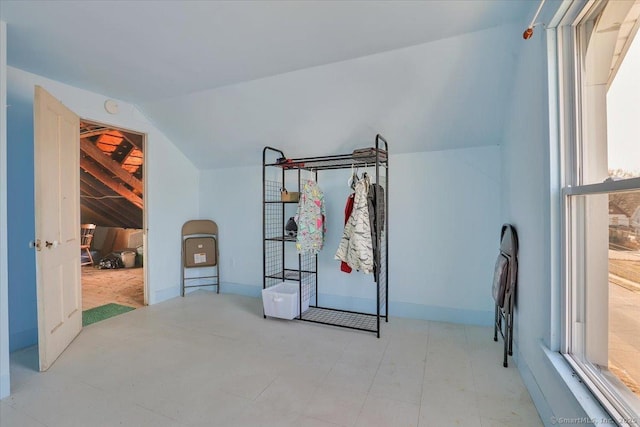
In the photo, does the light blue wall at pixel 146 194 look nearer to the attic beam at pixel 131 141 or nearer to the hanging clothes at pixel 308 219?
the attic beam at pixel 131 141

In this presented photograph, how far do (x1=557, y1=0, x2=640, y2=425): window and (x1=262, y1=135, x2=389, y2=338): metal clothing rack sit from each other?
1.30 m

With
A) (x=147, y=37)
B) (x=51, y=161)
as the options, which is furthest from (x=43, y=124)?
(x=147, y=37)

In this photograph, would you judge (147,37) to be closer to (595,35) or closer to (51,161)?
(51,161)

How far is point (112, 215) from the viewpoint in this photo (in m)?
5.92

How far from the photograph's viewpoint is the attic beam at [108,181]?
14.8ft

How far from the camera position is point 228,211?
3.90 metres

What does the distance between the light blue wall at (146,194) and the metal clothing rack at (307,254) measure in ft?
4.17

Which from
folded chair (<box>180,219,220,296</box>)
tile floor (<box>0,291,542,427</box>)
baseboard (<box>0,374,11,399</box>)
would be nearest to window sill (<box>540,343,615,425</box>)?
tile floor (<box>0,291,542,427</box>)

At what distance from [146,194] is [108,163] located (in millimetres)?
1498

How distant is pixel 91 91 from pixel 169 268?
215 cm

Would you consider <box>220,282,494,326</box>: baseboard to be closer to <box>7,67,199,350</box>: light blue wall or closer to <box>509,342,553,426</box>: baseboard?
<box>509,342,553,426</box>: baseboard

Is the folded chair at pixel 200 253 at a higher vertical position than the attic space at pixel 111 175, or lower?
lower

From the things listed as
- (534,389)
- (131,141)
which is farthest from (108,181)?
(534,389)

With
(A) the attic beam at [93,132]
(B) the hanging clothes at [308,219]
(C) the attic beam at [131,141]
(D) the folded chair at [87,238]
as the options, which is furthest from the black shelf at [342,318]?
(D) the folded chair at [87,238]
